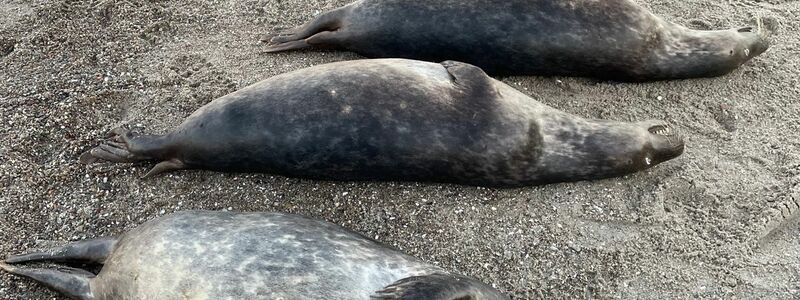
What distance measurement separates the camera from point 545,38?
13.9 ft

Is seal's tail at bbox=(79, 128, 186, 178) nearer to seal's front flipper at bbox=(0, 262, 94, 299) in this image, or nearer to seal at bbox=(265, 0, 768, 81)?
seal's front flipper at bbox=(0, 262, 94, 299)

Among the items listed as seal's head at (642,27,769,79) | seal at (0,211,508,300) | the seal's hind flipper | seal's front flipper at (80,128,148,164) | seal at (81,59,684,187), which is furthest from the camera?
seal's head at (642,27,769,79)

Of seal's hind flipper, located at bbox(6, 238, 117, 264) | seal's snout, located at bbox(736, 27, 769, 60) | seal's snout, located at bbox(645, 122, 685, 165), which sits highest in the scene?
seal's snout, located at bbox(736, 27, 769, 60)

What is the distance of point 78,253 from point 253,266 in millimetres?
1148

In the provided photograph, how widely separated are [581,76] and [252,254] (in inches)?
98.4

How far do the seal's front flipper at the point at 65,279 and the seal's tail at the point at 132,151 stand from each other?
743 mm

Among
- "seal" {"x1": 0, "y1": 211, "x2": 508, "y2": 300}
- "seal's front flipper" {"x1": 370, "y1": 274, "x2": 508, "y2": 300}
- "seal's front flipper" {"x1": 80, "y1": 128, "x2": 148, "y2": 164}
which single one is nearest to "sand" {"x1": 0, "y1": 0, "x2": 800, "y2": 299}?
"seal's front flipper" {"x1": 80, "y1": 128, "x2": 148, "y2": 164}

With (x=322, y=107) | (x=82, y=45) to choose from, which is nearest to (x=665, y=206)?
(x=322, y=107)

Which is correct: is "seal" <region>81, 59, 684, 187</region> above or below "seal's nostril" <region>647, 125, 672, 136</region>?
above

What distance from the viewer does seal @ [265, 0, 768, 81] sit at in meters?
4.24

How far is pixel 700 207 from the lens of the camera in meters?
3.76

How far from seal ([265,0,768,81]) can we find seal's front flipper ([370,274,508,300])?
1.76 meters

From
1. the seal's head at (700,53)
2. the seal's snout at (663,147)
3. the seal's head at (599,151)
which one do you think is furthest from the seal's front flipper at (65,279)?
the seal's head at (700,53)

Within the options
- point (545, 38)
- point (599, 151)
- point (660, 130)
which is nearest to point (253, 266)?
point (599, 151)
